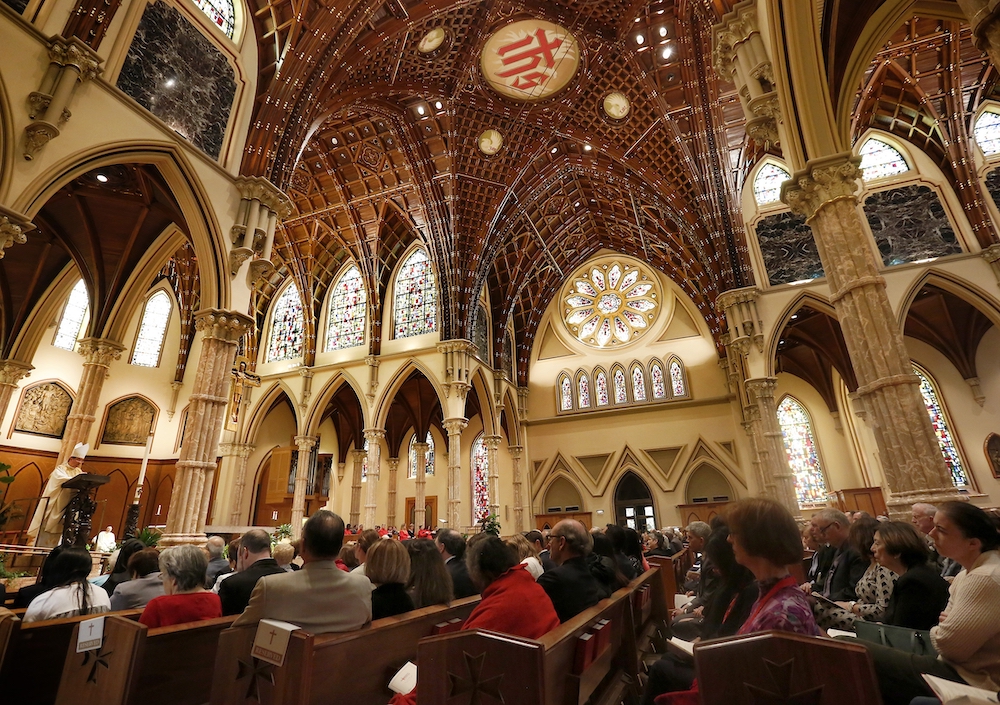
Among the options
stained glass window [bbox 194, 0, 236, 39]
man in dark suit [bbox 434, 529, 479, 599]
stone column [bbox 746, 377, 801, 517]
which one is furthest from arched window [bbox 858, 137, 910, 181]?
stained glass window [bbox 194, 0, 236, 39]

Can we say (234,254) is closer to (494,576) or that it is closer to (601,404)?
(494,576)

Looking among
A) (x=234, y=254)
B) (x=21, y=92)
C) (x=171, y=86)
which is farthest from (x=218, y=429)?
(x=171, y=86)

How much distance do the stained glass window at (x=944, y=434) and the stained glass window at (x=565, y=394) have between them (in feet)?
37.4

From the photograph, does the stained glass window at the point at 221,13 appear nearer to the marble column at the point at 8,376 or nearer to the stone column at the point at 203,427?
the stone column at the point at 203,427

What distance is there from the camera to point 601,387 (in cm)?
2144

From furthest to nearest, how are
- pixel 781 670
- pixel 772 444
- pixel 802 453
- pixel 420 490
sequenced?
pixel 420 490 < pixel 802 453 < pixel 772 444 < pixel 781 670

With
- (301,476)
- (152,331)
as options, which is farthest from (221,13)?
(301,476)

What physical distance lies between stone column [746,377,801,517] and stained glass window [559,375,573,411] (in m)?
9.12

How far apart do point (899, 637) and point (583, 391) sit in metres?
19.4

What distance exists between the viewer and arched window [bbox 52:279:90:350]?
14.7m

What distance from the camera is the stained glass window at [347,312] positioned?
62.1ft

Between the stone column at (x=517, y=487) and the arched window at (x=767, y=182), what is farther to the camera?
the stone column at (x=517, y=487)

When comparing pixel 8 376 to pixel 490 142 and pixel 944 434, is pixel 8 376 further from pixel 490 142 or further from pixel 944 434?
pixel 944 434

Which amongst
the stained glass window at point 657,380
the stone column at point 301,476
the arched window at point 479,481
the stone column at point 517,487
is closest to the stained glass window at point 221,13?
the stone column at point 301,476
